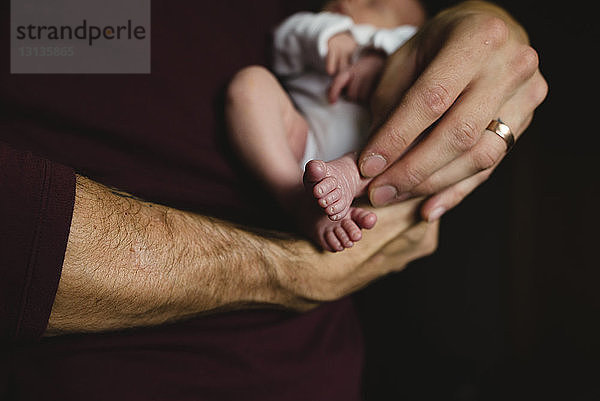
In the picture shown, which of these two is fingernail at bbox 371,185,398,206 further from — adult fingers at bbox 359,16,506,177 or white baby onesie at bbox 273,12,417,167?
white baby onesie at bbox 273,12,417,167

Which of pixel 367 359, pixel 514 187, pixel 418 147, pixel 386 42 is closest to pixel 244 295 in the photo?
pixel 418 147

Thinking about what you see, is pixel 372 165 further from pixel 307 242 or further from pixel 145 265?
pixel 145 265

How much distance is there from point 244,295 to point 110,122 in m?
0.34

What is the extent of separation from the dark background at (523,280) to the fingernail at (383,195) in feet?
3.37

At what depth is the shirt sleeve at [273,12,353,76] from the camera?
3.31ft

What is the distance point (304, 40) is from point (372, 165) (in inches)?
18.7

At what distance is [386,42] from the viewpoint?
976mm

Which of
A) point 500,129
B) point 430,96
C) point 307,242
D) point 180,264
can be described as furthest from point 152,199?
point 500,129

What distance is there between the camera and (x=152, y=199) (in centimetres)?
73

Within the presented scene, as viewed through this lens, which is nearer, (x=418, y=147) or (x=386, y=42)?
(x=418, y=147)

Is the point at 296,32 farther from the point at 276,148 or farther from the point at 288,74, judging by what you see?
the point at 276,148

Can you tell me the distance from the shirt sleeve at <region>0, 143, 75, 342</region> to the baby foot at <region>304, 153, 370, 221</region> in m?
0.28

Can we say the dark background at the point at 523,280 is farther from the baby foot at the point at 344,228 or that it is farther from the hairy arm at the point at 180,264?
the baby foot at the point at 344,228

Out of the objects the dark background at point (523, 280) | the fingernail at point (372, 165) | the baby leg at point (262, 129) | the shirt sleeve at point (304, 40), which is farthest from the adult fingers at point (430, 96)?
the dark background at point (523, 280)
